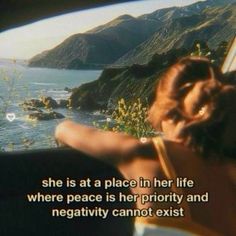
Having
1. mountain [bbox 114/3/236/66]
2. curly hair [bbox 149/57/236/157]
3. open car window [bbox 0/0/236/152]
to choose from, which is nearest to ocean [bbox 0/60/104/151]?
open car window [bbox 0/0/236/152]

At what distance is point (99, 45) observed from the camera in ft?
5.62

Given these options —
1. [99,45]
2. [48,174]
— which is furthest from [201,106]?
[48,174]

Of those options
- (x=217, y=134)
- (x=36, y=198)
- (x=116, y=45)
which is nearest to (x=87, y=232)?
(x=36, y=198)

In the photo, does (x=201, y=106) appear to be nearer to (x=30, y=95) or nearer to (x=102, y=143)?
(x=102, y=143)

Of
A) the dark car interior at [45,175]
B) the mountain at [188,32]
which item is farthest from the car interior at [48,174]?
the mountain at [188,32]

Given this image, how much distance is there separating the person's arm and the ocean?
50 millimetres

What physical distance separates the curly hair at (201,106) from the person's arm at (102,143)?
116 millimetres

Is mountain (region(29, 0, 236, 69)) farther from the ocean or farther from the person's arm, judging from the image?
the person's arm

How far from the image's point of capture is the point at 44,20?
65.3 inches

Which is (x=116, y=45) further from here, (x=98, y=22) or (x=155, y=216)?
(x=155, y=216)

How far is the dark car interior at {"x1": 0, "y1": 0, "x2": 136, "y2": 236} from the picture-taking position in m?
1.62

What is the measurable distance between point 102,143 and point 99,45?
0.43 m

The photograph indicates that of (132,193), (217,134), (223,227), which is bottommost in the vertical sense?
(223,227)

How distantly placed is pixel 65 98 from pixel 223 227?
78cm
